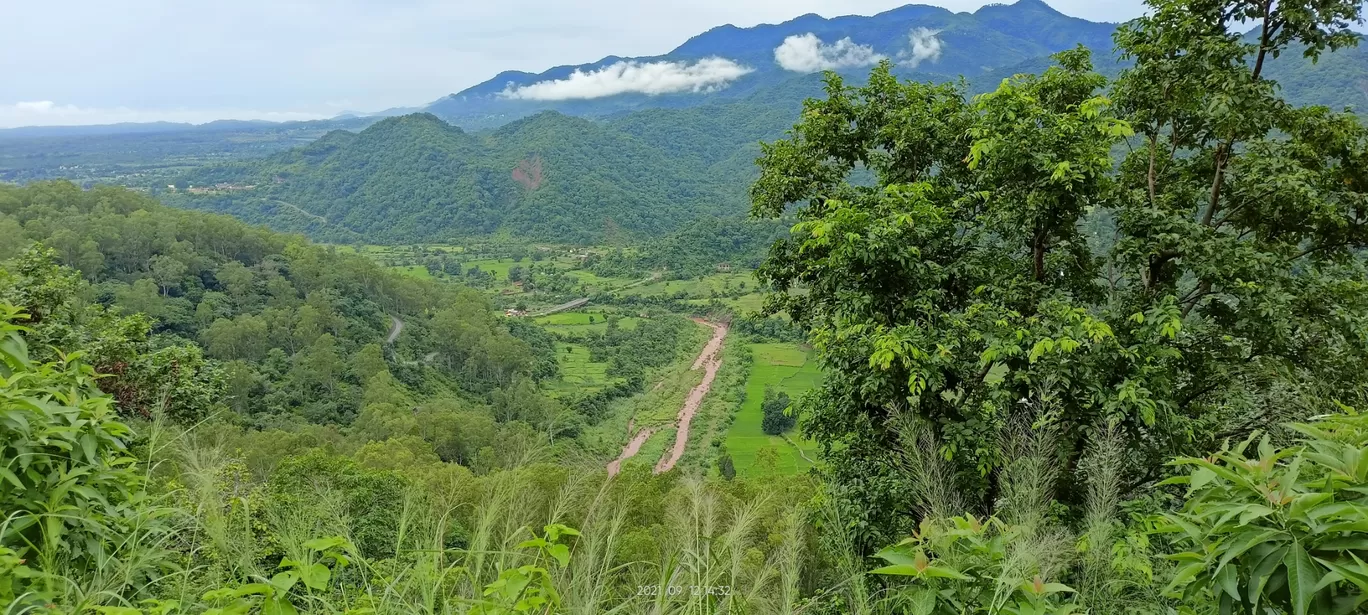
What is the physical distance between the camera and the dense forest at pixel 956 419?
1662 mm

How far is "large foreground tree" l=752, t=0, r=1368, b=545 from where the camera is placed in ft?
13.5

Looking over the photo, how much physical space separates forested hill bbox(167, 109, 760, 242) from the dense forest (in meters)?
96.1

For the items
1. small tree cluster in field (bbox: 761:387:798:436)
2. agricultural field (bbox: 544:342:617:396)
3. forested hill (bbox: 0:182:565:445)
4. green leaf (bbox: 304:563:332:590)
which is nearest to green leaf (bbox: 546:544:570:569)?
green leaf (bbox: 304:563:332:590)

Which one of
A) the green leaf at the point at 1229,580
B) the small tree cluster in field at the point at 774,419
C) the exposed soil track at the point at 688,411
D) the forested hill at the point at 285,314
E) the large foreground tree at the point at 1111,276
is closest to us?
the green leaf at the point at 1229,580

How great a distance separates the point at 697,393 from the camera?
41219 mm

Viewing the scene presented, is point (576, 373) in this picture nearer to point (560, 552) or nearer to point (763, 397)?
point (763, 397)

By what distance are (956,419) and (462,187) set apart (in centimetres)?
11561

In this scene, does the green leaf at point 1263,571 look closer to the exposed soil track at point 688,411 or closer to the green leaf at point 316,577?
the green leaf at point 316,577

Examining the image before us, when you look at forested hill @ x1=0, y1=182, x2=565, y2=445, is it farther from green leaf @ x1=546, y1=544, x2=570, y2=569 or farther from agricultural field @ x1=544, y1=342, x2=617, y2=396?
green leaf @ x1=546, y1=544, x2=570, y2=569

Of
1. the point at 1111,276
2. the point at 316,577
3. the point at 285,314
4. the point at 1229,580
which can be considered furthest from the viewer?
the point at 285,314

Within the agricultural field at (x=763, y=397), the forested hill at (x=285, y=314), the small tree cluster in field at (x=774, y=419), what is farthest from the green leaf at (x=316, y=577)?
the small tree cluster in field at (x=774, y=419)

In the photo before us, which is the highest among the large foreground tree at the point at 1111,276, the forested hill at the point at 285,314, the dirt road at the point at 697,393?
the large foreground tree at the point at 1111,276

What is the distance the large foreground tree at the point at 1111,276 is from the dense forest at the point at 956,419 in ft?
0.08

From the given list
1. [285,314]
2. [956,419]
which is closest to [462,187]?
[285,314]
